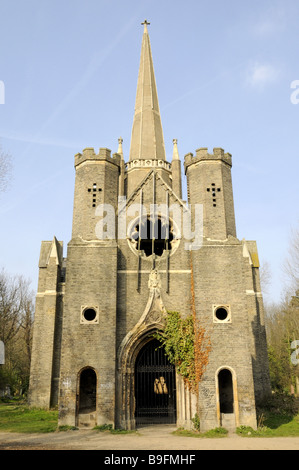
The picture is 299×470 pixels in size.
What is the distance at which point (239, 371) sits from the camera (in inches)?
596

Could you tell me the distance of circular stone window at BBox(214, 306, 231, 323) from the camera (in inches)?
623

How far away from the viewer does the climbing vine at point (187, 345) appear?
604 inches

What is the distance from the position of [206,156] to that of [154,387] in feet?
39.4

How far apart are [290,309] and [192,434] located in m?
20.6

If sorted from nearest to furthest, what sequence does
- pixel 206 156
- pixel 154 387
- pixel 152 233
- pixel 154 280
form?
pixel 154 280
pixel 206 156
pixel 152 233
pixel 154 387

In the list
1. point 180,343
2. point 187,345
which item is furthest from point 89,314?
point 187,345

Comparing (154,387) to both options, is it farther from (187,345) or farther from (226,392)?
(187,345)

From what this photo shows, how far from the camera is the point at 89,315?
54.0 ft

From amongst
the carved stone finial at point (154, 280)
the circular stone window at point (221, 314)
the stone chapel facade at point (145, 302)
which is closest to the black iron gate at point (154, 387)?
the stone chapel facade at point (145, 302)

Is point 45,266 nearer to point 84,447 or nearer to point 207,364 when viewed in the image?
point 207,364

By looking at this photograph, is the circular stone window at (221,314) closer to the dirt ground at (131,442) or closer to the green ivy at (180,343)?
the green ivy at (180,343)
